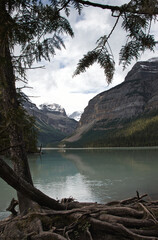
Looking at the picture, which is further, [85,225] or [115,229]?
[85,225]

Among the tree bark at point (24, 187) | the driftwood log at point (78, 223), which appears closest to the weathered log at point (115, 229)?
the driftwood log at point (78, 223)

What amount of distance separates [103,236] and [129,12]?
16.6ft

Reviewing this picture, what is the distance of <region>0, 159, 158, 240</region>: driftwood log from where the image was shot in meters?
5.22

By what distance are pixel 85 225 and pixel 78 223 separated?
7.8 inches

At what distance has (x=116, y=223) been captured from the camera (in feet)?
17.5

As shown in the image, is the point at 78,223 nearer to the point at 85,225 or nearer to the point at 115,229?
the point at 85,225

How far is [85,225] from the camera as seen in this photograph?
18.0 ft

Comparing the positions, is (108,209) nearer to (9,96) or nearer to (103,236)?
(103,236)

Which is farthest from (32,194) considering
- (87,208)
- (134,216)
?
(134,216)

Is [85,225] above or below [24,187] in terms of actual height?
below

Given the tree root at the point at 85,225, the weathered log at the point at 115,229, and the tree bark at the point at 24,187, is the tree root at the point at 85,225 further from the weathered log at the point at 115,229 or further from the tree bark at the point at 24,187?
the tree bark at the point at 24,187

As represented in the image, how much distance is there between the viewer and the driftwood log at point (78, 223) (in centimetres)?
522

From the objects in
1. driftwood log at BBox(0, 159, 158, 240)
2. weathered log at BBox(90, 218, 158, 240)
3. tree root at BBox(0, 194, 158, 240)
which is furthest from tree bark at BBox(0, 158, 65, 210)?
weathered log at BBox(90, 218, 158, 240)

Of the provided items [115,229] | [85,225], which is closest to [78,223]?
[85,225]
